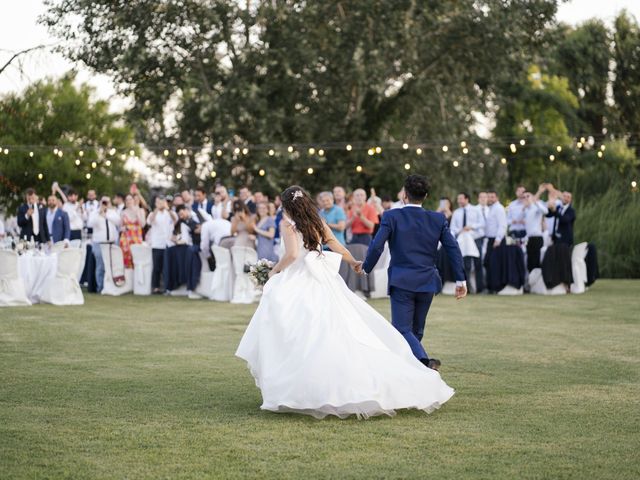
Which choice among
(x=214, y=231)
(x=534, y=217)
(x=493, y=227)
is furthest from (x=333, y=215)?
(x=534, y=217)

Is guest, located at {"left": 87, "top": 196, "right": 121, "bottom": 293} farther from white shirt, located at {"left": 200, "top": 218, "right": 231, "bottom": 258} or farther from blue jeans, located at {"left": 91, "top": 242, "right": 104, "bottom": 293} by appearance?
white shirt, located at {"left": 200, "top": 218, "right": 231, "bottom": 258}

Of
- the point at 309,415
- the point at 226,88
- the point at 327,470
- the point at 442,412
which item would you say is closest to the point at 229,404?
the point at 309,415

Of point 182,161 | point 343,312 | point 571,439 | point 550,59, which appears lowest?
point 571,439

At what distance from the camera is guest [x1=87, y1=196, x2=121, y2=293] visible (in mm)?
21094

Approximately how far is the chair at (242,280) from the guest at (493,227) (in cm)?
460

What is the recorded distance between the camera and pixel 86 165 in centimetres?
5225

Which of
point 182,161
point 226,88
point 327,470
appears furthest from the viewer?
point 182,161

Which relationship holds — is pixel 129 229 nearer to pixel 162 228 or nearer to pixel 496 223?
pixel 162 228

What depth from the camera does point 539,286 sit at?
2081 cm

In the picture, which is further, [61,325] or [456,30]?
[456,30]

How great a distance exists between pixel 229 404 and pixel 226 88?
81.7 feet

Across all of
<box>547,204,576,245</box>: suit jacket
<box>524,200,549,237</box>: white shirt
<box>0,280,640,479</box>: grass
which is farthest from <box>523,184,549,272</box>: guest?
<box>0,280,640,479</box>: grass

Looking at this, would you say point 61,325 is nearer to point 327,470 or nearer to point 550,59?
point 327,470

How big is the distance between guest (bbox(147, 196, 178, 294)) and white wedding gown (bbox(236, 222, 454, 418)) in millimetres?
12651
